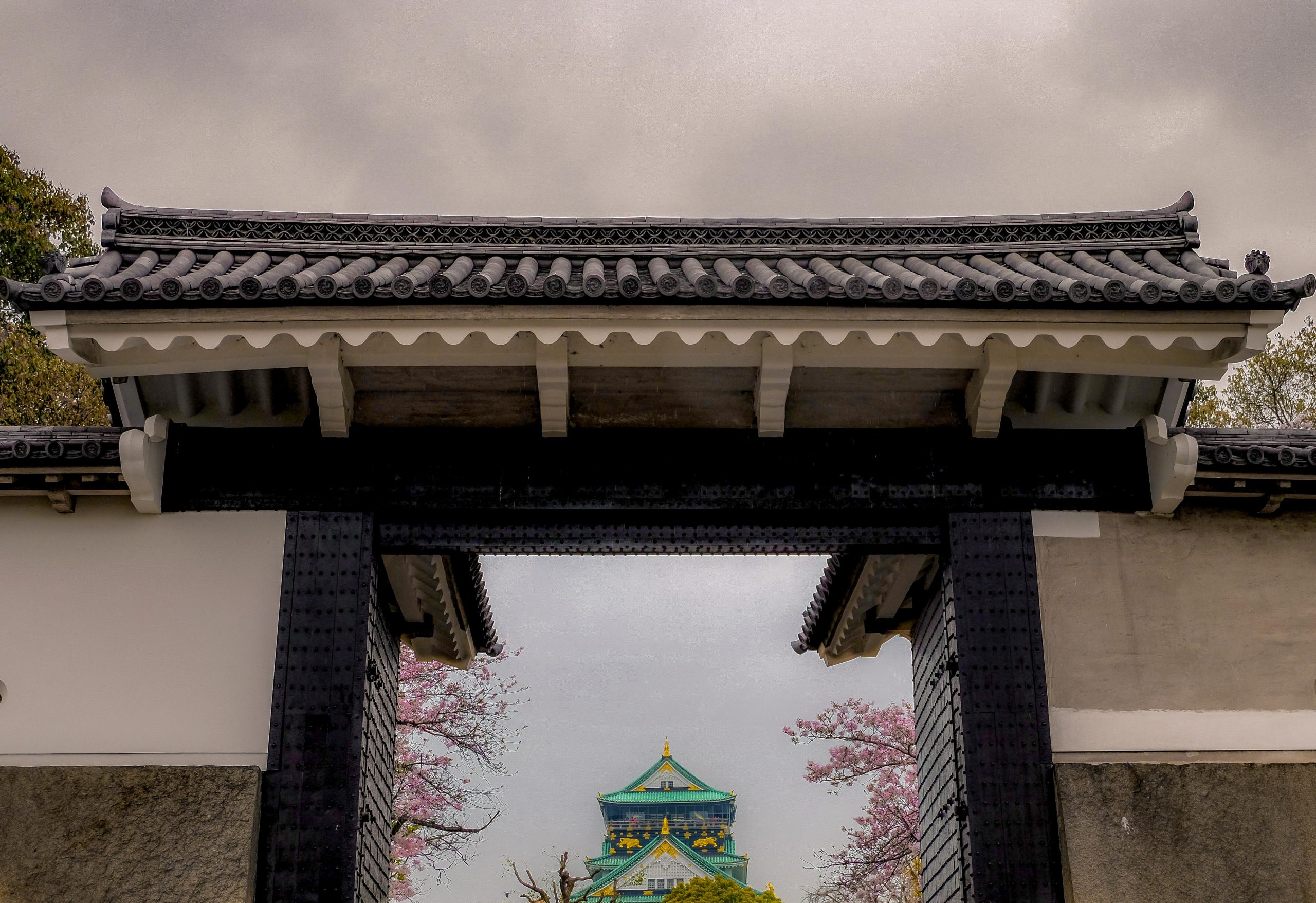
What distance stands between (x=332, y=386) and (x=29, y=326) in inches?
554

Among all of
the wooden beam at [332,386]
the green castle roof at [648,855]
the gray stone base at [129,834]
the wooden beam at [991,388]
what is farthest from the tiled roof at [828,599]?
the green castle roof at [648,855]

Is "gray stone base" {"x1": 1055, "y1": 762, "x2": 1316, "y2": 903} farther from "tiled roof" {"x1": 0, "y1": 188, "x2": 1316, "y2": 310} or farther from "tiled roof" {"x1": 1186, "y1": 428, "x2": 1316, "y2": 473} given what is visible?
"tiled roof" {"x1": 0, "y1": 188, "x2": 1316, "y2": 310}

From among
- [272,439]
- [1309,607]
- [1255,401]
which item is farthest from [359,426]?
[1255,401]

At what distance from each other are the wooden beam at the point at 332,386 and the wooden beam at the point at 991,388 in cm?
283

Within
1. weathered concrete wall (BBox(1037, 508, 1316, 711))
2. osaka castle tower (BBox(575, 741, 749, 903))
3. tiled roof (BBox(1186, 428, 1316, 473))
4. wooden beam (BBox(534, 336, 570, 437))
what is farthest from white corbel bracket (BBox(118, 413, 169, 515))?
osaka castle tower (BBox(575, 741, 749, 903))

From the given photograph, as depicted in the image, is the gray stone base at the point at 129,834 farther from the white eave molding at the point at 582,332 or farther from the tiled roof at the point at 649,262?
the tiled roof at the point at 649,262

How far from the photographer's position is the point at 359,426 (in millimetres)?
5285

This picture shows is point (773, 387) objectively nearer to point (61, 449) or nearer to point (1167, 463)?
point (1167, 463)

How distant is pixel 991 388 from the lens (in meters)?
5.13

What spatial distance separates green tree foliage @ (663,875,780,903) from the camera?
38.3 feet

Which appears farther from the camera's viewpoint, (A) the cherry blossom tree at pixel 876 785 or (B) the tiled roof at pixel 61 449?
(A) the cherry blossom tree at pixel 876 785

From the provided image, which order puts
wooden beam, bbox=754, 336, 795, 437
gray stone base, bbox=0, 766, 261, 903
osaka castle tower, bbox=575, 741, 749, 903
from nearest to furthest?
gray stone base, bbox=0, 766, 261, 903
wooden beam, bbox=754, 336, 795, 437
osaka castle tower, bbox=575, 741, 749, 903

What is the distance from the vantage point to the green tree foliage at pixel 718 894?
11688mm

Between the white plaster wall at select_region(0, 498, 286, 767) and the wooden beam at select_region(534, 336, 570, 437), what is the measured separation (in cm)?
128
